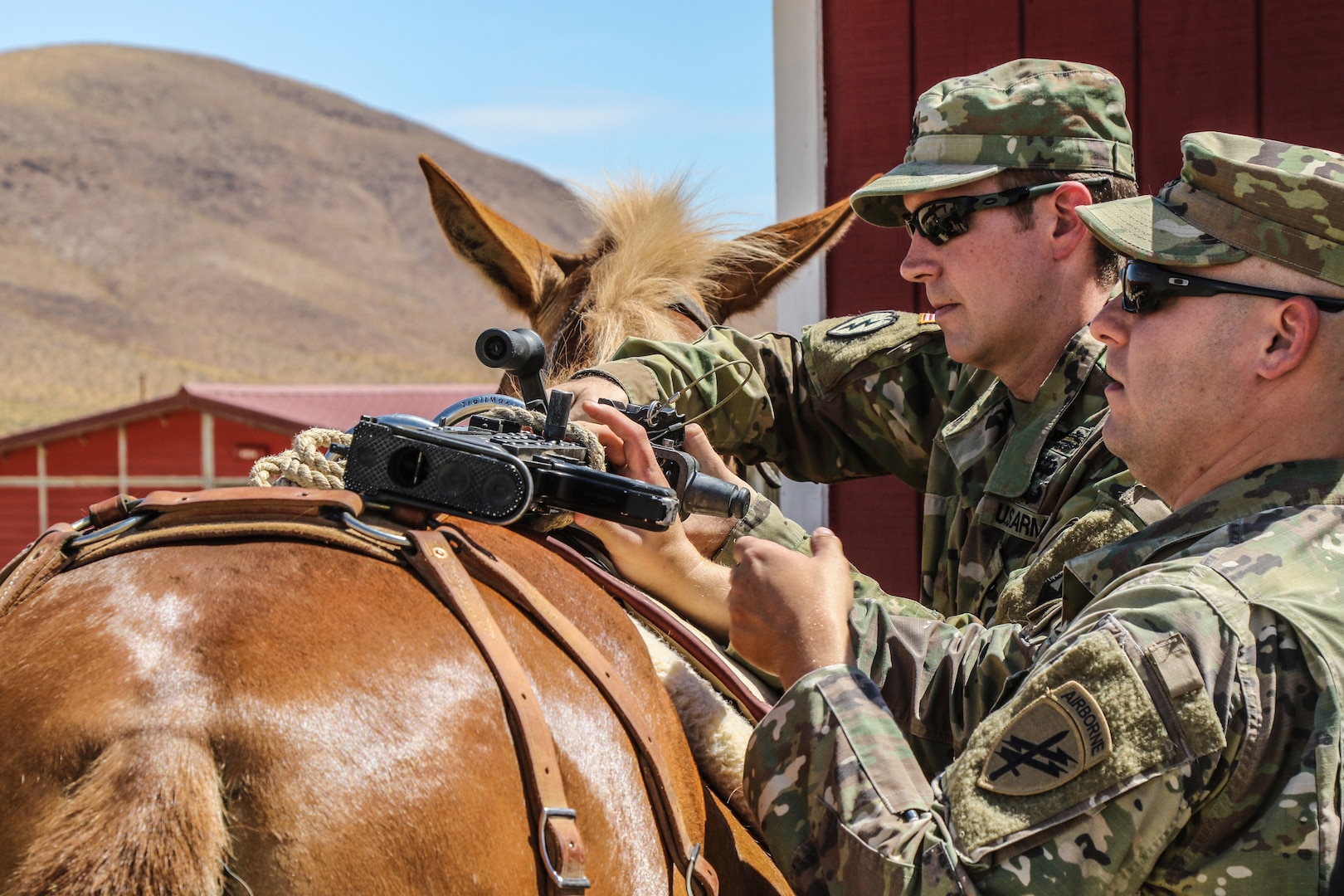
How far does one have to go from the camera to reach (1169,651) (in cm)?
128

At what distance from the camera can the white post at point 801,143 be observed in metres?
4.04

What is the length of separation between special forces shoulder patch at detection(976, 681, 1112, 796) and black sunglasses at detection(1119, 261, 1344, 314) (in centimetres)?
52

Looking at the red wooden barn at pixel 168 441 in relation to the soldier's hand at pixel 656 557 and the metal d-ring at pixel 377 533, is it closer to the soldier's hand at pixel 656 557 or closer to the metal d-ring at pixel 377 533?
the soldier's hand at pixel 656 557

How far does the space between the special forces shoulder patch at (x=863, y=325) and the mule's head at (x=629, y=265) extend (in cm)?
32

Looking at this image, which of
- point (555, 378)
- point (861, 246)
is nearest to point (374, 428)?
point (555, 378)

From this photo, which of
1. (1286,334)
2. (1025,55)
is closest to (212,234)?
(1025,55)

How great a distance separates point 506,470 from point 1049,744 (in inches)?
27.4

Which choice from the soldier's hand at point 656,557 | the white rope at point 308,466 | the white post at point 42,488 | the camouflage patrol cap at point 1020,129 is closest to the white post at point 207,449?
the white post at point 42,488

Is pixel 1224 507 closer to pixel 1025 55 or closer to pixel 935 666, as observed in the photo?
pixel 935 666

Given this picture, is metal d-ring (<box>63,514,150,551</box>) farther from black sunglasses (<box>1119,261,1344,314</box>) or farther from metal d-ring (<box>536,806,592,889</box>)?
black sunglasses (<box>1119,261,1344,314</box>)

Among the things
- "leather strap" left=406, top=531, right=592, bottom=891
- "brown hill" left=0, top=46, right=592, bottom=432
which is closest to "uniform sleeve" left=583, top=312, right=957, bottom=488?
"leather strap" left=406, top=531, right=592, bottom=891

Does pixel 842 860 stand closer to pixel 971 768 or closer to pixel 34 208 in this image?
pixel 971 768

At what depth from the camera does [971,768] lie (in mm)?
1360

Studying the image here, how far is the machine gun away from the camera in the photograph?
149 centimetres
